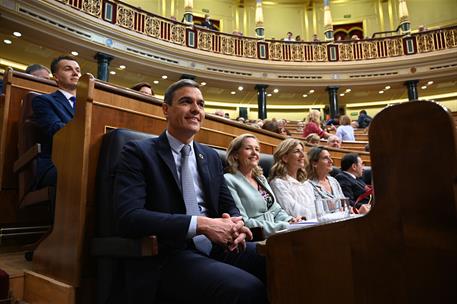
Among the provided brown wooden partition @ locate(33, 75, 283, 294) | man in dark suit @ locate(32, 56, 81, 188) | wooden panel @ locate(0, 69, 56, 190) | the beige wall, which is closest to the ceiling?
the beige wall

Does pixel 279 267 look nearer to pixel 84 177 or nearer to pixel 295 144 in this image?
pixel 84 177

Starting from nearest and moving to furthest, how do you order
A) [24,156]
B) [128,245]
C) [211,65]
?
[128,245]
[24,156]
[211,65]

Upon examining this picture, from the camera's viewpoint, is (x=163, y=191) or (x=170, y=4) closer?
(x=163, y=191)

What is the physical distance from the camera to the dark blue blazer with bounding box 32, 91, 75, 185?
1868 mm

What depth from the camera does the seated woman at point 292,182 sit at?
210 cm

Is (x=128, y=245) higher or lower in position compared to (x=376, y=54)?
lower

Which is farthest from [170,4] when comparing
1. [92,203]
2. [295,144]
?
[92,203]

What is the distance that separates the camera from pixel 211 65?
945 centimetres

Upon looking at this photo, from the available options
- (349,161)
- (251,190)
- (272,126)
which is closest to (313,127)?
(272,126)

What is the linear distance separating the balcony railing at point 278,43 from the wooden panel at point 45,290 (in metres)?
7.42

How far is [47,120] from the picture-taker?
1904 mm

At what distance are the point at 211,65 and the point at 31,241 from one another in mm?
7728

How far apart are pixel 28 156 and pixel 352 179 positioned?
2.46 m

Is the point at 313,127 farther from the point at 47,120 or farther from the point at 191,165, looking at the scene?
the point at 191,165
